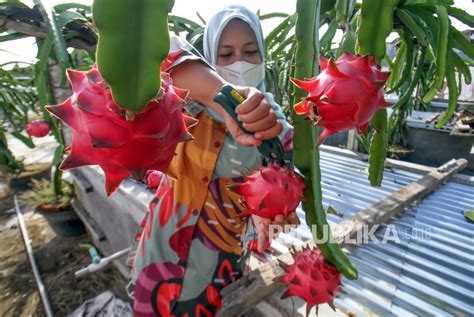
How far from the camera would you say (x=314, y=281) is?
533 mm

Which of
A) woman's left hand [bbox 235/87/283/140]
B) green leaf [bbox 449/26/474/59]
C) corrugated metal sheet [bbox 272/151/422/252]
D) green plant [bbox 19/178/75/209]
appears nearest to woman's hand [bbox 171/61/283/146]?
woman's left hand [bbox 235/87/283/140]

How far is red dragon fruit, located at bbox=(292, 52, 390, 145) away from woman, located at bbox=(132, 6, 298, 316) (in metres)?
0.45

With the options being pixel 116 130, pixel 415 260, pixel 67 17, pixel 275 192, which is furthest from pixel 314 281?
pixel 67 17

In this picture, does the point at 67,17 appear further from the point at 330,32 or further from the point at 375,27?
the point at 375,27

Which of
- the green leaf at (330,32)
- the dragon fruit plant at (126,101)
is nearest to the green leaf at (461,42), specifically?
the green leaf at (330,32)

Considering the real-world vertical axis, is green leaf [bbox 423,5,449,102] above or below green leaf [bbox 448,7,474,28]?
below

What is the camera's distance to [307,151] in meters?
0.41

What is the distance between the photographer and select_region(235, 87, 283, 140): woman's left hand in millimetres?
386

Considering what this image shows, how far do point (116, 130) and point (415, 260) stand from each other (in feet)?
4.09

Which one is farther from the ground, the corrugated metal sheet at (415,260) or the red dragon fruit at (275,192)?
the red dragon fruit at (275,192)

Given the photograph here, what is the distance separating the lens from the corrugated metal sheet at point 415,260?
913mm

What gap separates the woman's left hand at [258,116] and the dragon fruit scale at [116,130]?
102mm

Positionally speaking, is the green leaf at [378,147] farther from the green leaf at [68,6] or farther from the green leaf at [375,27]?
the green leaf at [68,6]

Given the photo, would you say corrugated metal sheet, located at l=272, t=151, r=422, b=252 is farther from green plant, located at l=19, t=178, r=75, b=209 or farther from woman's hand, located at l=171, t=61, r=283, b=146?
green plant, located at l=19, t=178, r=75, b=209
